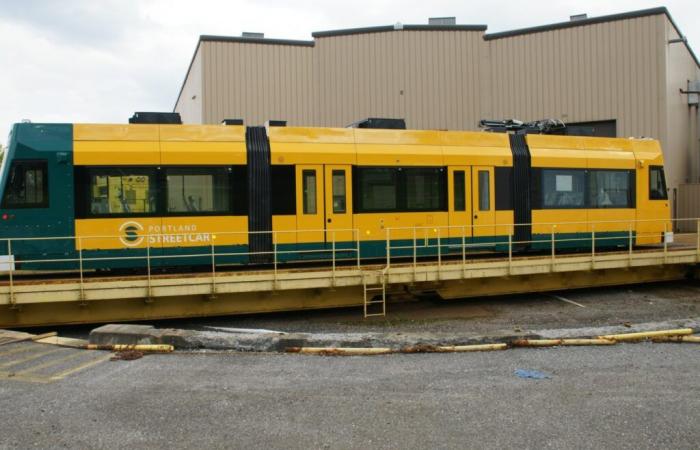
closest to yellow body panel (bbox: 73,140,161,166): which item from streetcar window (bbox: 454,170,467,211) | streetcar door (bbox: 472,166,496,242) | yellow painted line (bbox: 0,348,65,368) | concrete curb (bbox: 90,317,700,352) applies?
concrete curb (bbox: 90,317,700,352)

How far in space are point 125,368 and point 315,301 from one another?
4716mm

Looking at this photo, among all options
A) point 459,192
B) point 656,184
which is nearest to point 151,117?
point 459,192

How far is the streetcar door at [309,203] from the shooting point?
11.6 metres

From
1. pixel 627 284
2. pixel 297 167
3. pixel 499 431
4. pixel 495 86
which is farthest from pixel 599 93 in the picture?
pixel 499 431

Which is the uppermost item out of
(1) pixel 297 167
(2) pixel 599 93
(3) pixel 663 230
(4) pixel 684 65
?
(4) pixel 684 65

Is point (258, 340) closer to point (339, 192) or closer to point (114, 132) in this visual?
point (339, 192)

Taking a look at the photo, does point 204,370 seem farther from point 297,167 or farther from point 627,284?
point 627,284

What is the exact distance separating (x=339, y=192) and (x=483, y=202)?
3.71 m

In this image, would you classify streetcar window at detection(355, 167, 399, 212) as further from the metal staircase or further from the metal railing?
the metal staircase

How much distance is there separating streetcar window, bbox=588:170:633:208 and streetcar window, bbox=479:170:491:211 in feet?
10.1

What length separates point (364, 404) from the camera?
17.9ft

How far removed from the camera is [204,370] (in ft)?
21.9

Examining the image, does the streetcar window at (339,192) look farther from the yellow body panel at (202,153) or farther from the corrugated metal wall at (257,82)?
the corrugated metal wall at (257,82)

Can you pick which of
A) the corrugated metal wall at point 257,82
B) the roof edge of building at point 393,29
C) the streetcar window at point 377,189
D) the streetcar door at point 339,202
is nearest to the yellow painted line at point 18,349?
the streetcar door at point 339,202
